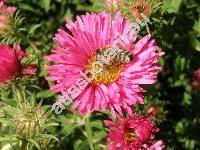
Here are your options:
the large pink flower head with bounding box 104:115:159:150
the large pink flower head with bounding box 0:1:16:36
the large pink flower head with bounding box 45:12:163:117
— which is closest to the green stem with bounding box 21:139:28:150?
the large pink flower head with bounding box 45:12:163:117

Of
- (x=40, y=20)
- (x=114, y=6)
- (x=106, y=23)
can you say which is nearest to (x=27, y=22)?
(x=40, y=20)

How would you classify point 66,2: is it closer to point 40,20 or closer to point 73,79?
point 40,20

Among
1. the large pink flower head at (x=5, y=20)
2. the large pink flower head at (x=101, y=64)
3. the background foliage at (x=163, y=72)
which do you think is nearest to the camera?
the large pink flower head at (x=101, y=64)

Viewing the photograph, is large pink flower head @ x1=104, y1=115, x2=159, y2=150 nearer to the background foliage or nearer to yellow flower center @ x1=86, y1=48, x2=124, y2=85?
yellow flower center @ x1=86, y1=48, x2=124, y2=85

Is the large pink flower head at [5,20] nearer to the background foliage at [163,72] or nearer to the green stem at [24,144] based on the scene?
the background foliage at [163,72]

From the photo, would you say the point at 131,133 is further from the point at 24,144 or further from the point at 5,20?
the point at 5,20

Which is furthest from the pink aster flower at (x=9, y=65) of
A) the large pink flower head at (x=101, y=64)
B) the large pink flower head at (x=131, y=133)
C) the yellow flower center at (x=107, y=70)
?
the large pink flower head at (x=131, y=133)
